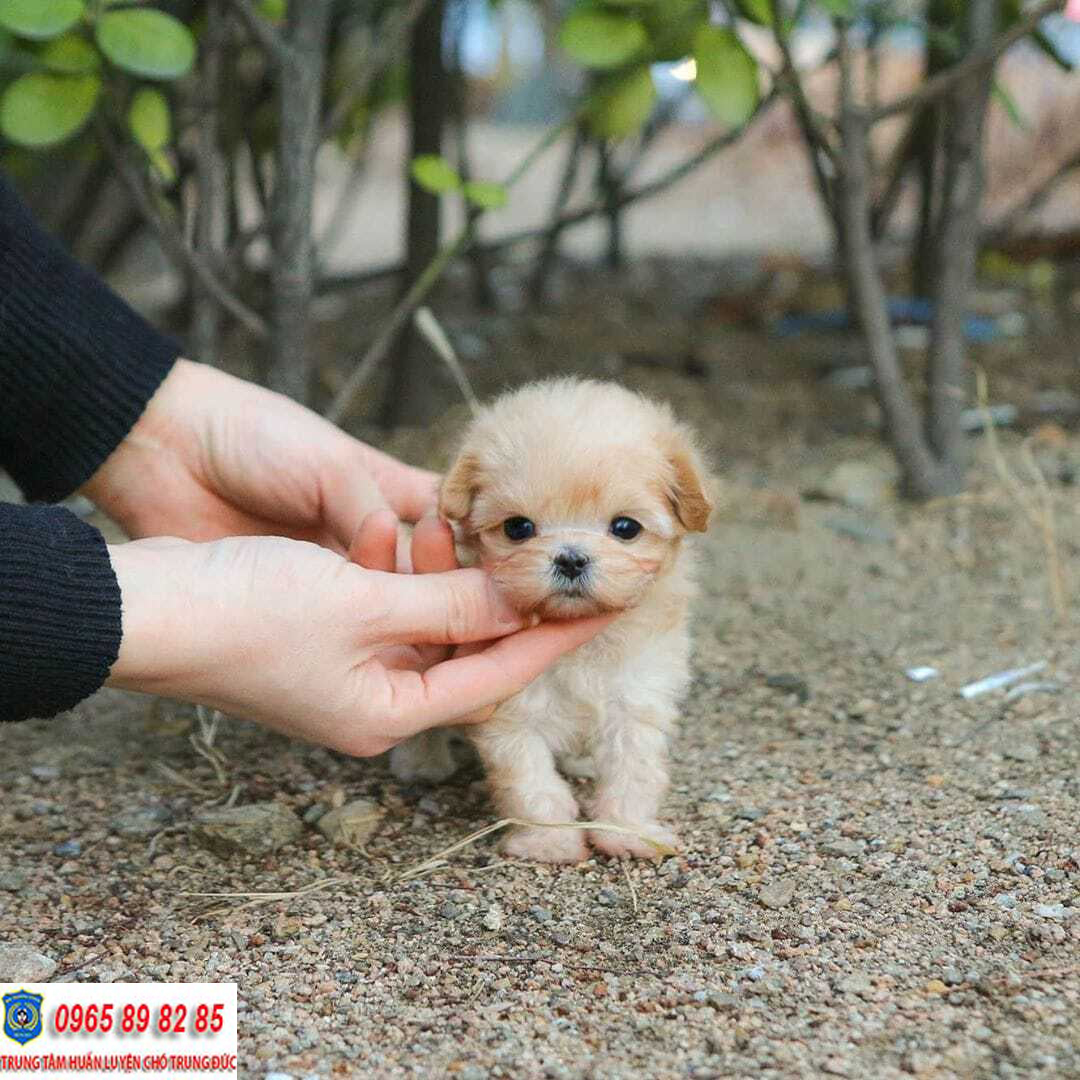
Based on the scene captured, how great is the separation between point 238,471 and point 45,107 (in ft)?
3.01

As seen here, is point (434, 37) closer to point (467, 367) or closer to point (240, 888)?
point (467, 367)

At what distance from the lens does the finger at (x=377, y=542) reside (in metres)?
2.74

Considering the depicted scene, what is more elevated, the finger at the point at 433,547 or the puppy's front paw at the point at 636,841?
the finger at the point at 433,547

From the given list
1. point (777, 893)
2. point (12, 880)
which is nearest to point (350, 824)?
point (12, 880)

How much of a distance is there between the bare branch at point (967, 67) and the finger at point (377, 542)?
1872mm

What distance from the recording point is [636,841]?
Answer: 2.63 meters

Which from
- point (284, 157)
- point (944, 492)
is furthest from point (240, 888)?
point (944, 492)

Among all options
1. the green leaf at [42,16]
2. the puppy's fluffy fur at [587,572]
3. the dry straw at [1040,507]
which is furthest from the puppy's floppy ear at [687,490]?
the green leaf at [42,16]

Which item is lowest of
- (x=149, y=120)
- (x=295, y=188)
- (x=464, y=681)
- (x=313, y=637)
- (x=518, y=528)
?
(x=464, y=681)

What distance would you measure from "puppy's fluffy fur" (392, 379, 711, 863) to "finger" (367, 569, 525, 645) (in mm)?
48

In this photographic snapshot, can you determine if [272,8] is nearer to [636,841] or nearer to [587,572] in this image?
[587,572]

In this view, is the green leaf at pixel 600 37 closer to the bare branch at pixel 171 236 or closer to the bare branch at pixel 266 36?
the bare branch at pixel 266 36

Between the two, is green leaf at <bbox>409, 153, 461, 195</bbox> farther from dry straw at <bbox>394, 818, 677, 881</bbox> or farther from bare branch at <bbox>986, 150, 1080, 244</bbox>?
bare branch at <bbox>986, 150, 1080, 244</bbox>

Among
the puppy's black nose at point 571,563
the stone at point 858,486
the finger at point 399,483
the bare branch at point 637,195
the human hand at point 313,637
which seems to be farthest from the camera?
the stone at point 858,486
